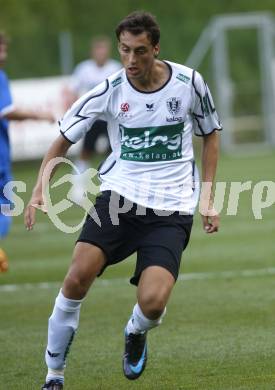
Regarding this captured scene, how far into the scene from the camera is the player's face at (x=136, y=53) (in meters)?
6.81

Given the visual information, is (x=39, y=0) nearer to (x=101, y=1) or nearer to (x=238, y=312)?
(x=101, y=1)

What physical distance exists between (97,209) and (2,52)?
490 centimetres

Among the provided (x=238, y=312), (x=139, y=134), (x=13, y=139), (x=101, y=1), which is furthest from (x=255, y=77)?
(x=139, y=134)

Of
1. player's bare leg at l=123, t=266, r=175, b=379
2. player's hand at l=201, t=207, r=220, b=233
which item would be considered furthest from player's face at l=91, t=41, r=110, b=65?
player's bare leg at l=123, t=266, r=175, b=379

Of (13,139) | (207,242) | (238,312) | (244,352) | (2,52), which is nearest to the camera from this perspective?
(244,352)

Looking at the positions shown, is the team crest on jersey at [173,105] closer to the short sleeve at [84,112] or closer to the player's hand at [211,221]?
the short sleeve at [84,112]

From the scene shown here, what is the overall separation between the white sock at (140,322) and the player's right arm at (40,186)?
2.62 ft

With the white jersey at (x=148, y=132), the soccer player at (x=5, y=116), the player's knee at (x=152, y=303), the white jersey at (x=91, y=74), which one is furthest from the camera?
the white jersey at (x=91, y=74)

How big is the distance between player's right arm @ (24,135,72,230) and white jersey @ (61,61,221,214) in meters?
0.06

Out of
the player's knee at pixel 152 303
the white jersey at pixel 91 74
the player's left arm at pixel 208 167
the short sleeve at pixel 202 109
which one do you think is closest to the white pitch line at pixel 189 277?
the player's left arm at pixel 208 167

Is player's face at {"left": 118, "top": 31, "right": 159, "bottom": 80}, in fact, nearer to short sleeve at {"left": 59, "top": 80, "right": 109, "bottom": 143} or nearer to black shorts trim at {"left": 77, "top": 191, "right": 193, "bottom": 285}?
short sleeve at {"left": 59, "top": 80, "right": 109, "bottom": 143}

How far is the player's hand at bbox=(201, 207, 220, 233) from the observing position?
23.0ft

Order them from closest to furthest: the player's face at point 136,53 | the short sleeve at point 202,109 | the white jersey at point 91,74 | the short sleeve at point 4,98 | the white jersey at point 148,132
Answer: the player's face at point 136,53 → the white jersey at point 148,132 → the short sleeve at point 202,109 → the short sleeve at point 4,98 → the white jersey at point 91,74

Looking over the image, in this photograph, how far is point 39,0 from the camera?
117 feet
